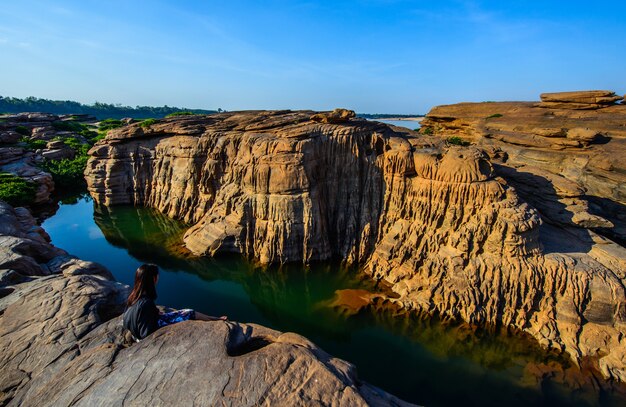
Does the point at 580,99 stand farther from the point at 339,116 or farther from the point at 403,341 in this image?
the point at 403,341

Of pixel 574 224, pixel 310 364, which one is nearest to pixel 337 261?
pixel 574 224

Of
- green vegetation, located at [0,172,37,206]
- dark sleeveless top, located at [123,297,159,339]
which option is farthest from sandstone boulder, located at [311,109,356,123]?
green vegetation, located at [0,172,37,206]

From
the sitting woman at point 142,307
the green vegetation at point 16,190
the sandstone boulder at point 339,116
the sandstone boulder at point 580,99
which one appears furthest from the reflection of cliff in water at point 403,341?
the sandstone boulder at point 580,99

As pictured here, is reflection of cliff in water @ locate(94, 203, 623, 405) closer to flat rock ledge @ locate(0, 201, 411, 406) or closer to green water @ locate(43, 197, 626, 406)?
green water @ locate(43, 197, 626, 406)

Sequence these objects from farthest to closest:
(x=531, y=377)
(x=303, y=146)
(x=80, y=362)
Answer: (x=303, y=146)
(x=531, y=377)
(x=80, y=362)

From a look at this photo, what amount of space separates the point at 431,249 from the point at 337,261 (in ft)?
17.6

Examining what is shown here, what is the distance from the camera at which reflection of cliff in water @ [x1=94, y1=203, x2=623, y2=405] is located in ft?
34.5

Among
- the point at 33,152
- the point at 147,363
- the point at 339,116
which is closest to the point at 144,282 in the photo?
the point at 147,363

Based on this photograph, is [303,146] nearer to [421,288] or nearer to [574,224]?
[421,288]

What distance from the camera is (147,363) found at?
509 centimetres

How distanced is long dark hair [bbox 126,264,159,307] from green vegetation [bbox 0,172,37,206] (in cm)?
2746

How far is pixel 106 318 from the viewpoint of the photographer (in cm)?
709

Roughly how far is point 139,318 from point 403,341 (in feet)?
33.7

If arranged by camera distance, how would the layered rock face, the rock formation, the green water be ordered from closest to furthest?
the green water, the layered rock face, the rock formation
